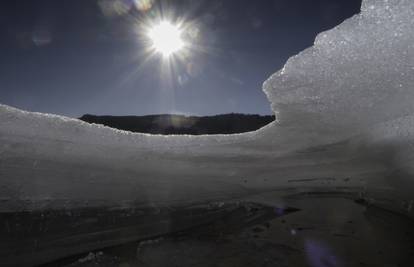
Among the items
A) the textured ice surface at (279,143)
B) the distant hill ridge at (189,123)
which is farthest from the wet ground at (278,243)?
the distant hill ridge at (189,123)

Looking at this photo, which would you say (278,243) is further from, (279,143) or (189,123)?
(189,123)

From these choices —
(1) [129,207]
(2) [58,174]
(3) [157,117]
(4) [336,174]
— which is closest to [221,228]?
(1) [129,207]

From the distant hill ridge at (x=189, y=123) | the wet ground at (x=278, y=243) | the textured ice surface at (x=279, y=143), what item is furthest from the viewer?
the distant hill ridge at (x=189, y=123)

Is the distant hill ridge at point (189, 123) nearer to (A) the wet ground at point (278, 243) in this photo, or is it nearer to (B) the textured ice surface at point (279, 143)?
(B) the textured ice surface at point (279, 143)

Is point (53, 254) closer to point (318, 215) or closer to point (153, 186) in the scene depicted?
point (153, 186)

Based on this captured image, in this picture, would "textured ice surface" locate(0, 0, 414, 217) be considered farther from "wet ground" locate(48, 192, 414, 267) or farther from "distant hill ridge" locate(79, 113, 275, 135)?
"distant hill ridge" locate(79, 113, 275, 135)

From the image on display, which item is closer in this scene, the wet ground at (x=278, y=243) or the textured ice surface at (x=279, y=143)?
the wet ground at (x=278, y=243)

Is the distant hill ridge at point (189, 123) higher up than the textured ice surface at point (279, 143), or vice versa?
the distant hill ridge at point (189, 123)
